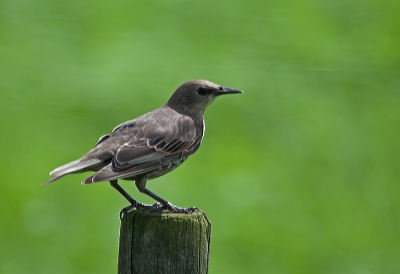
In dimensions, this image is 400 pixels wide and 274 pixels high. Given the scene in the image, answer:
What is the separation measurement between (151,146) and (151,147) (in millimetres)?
18

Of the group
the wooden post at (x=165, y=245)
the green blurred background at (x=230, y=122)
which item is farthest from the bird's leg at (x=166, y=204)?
the green blurred background at (x=230, y=122)

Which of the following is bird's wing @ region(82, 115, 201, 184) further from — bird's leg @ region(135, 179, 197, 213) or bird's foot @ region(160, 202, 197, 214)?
bird's foot @ region(160, 202, 197, 214)

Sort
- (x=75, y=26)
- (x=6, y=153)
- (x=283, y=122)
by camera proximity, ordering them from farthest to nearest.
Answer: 1. (x=75, y=26)
2. (x=283, y=122)
3. (x=6, y=153)

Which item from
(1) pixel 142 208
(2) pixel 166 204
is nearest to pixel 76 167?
(1) pixel 142 208

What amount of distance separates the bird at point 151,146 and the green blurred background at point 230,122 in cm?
365

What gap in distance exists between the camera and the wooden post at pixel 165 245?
18.8ft

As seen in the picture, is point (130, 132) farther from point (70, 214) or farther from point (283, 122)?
point (283, 122)

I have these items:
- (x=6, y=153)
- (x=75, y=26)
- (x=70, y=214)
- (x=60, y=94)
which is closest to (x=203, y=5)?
(x=75, y=26)

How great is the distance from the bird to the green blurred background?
3655 mm

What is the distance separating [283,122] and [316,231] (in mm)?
3413

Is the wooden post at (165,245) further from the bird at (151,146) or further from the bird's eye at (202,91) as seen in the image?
the bird's eye at (202,91)

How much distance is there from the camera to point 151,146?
7.46m

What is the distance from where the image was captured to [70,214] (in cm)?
1238

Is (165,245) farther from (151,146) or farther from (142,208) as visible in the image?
(151,146)
